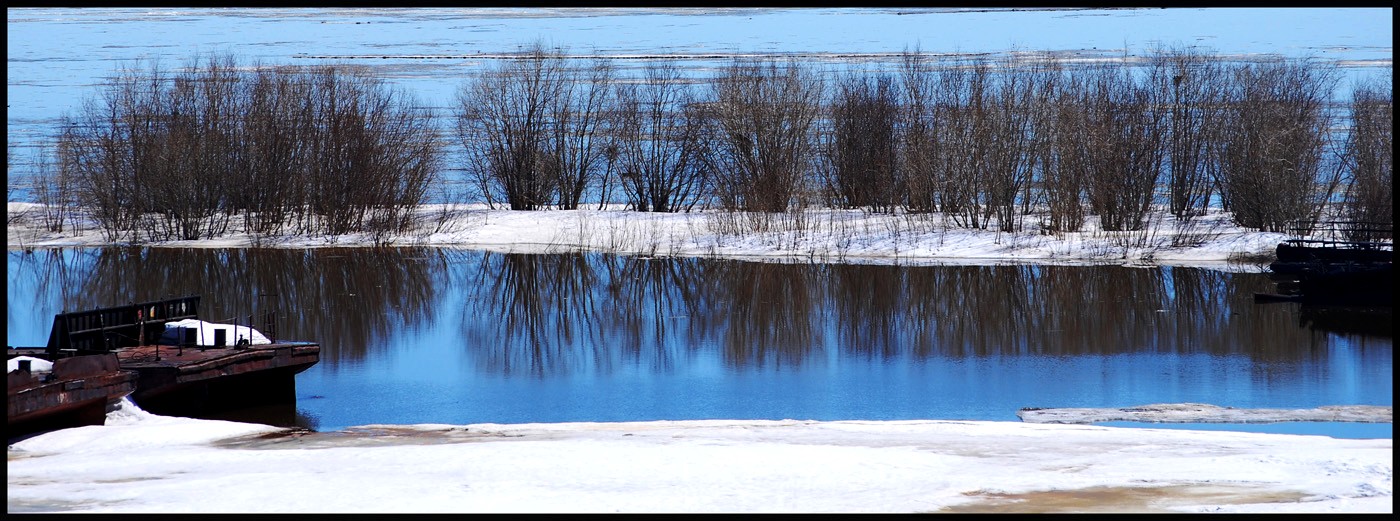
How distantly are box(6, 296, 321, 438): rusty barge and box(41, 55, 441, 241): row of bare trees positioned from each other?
24550 mm

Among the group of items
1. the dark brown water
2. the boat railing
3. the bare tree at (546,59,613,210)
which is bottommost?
the dark brown water

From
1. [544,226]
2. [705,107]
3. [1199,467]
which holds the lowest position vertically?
[1199,467]

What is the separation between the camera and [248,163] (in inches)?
1646

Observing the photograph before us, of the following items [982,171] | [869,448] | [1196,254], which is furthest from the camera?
[982,171]

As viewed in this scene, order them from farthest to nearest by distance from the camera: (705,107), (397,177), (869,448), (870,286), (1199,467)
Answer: (705,107) < (397,177) < (870,286) < (869,448) < (1199,467)

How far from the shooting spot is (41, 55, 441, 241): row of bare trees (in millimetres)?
41344

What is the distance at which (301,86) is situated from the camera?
140 ft

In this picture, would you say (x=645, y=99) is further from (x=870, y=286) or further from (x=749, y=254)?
(x=870, y=286)

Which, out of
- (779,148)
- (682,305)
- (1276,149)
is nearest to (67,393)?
(682,305)

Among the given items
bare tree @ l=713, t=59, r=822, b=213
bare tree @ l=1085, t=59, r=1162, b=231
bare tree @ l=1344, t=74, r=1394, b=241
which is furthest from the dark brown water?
bare tree @ l=713, t=59, r=822, b=213

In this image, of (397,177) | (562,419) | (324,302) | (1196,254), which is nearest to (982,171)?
(1196,254)

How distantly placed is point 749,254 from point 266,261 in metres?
11.8

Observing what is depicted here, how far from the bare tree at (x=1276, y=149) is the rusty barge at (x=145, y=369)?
2761cm

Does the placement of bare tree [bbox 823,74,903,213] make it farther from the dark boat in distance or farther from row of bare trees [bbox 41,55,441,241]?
the dark boat in distance
